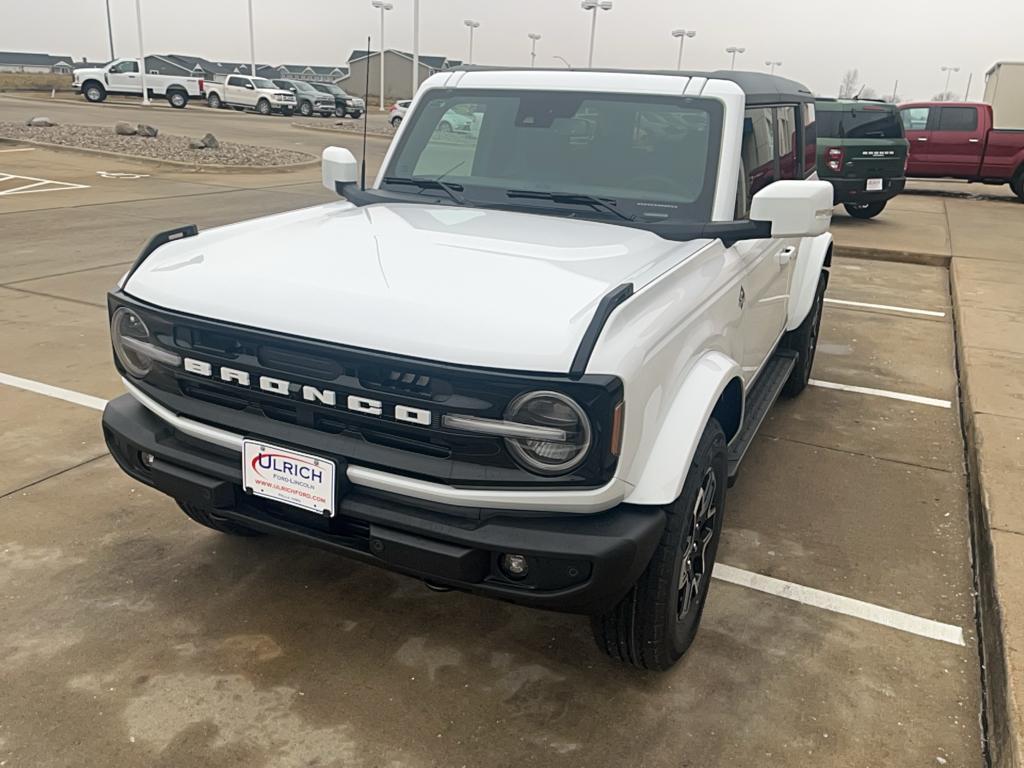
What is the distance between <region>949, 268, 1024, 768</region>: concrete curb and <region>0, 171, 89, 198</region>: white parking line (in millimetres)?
12781

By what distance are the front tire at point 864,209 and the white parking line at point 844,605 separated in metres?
12.4

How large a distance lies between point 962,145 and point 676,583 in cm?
1793

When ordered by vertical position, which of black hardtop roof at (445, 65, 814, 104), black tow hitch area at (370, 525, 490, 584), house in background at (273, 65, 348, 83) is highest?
black hardtop roof at (445, 65, 814, 104)

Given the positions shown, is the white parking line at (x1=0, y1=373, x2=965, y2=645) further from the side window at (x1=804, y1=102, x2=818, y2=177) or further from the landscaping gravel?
the landscaping gravel

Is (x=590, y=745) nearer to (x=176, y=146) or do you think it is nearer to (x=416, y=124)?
(x=416, y=124)

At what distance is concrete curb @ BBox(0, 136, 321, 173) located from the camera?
16.3m

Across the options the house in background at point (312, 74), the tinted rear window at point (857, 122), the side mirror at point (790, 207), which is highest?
the side mirror at point (790, 207)

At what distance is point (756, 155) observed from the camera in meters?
3.72

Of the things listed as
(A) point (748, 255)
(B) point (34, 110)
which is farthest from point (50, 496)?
(B) point (34, 110)

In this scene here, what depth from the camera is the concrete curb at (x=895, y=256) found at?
10984mm

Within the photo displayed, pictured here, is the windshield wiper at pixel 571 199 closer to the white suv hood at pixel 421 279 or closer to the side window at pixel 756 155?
the white suv hood at pixel 421 279

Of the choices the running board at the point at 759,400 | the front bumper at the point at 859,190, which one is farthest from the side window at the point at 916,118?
the running board at the point at 759,400

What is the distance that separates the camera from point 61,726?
2504 mm

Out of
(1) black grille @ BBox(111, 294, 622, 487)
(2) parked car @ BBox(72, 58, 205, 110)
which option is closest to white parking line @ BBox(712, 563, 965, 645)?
(1) black grille @ BBox(111, 294, 622, 487)
